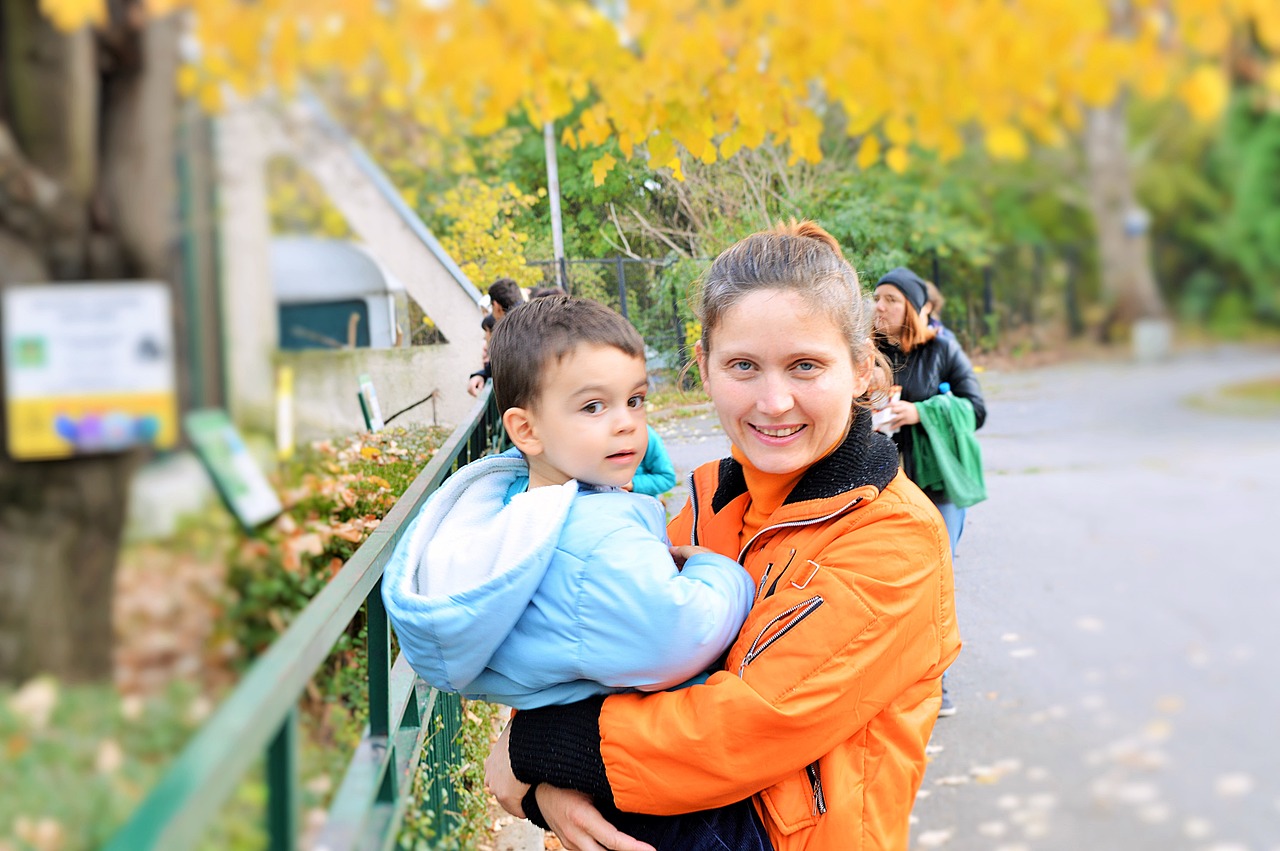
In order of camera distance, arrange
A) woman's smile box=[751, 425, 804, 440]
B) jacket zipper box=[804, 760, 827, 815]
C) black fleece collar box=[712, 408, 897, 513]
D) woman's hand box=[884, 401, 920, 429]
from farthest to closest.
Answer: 1. woman's hand box=[884, 401, 920, 429]
2. woman's smile box=[751, 425, 804, 440]
3. black fleece collar box=[712, 408, 897, 513]
4. jacket zipper box=[804, 760, 827, 815]

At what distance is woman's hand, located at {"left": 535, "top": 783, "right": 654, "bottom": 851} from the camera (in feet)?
5.76

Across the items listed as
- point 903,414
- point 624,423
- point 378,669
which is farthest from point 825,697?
point 903,414

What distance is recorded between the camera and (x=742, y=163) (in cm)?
290

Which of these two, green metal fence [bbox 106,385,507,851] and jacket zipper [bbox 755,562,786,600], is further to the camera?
jacket zipper [bbox 755,562,786,600]

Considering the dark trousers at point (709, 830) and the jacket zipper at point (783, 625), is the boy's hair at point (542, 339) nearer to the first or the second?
the jacket zipper at point (783, 625)

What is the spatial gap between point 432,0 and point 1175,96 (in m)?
0.88

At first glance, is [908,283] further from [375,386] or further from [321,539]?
[321,539]

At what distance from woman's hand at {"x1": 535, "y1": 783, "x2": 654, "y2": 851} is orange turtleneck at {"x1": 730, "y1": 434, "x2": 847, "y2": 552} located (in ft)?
1.87

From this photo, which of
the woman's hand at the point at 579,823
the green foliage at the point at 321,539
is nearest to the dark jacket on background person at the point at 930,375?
the green foliage at the point at 321,539

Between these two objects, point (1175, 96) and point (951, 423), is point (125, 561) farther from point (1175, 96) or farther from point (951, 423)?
point (951, 423)

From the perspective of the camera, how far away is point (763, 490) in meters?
1.96

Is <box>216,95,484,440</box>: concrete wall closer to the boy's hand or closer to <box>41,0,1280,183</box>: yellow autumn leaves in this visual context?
<box>41,0,1280,183</box>: yellow autumn leaves

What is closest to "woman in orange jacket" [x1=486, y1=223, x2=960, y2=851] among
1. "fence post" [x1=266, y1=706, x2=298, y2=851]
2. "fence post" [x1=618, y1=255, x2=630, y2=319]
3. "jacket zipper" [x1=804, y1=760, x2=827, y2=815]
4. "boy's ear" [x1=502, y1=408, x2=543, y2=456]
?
"jacket zipper" [x1=804, y1=760, x2=827, y2=815]

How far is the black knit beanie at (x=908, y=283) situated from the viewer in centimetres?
347
